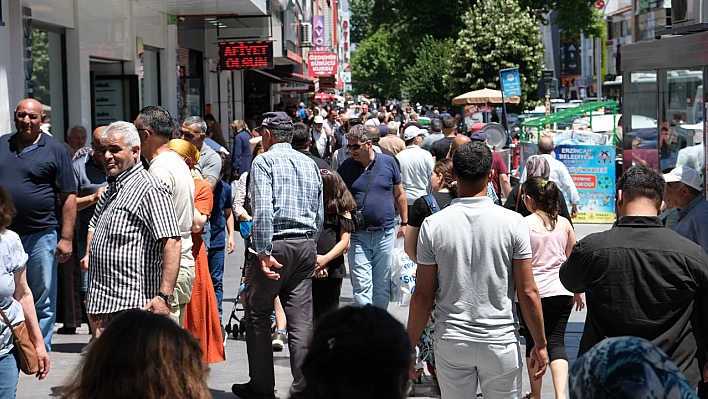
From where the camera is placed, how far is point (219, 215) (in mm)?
9133

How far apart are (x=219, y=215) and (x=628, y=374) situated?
7.36 metres

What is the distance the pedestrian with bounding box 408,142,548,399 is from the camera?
473 cm

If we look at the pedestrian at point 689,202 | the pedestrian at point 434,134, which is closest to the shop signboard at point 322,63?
the pedestrian at point 434,134

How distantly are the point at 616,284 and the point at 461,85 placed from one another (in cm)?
3456

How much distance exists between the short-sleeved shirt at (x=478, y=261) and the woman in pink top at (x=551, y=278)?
1.66 metres

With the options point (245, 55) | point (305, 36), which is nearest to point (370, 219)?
point (245, 55)

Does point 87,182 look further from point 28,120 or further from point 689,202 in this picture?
point 689,202

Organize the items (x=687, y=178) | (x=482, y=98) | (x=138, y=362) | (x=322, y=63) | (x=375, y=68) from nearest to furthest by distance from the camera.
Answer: (x=138, y=362), (x=687, y=178), (x=482, y=98), (x=322, y=63), (x=375, y=68)

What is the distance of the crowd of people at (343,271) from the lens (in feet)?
8.04

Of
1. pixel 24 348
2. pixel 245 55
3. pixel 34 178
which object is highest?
pixel 245 55

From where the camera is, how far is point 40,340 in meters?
4.83

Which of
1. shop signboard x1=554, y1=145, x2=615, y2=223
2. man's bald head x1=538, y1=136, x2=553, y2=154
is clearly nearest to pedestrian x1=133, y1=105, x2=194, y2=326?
man's bald head x1=538, y1=136, x2=553, y2=154

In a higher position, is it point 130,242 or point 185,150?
point 185,150

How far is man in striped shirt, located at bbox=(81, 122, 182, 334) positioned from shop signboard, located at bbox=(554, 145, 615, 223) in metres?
13.1
